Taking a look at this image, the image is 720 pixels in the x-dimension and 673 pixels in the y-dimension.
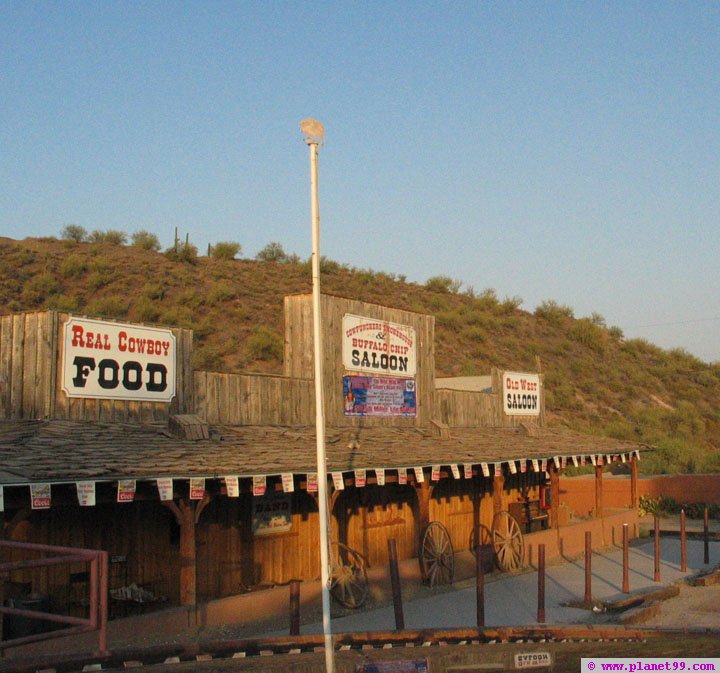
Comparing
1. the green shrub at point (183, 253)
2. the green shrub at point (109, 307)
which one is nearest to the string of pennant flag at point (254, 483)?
the green shrub at point (109, 307)

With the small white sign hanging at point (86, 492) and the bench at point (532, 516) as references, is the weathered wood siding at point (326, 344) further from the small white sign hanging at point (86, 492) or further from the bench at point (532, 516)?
the bench at point (532, 516)

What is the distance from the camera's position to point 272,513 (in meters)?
16.0

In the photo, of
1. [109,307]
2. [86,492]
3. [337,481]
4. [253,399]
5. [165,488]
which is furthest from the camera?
[109,307]

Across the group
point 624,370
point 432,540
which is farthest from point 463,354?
point 432,540

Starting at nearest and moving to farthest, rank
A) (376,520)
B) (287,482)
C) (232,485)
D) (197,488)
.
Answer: (197,488)
(232,485)
(287,482)
(376,520)

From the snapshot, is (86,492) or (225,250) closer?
(86,492)

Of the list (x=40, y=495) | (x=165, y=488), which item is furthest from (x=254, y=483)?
(x=40, y=495)

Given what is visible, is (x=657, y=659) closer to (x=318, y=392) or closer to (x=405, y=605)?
(x=318, y=392)

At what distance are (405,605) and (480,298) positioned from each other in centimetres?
5677

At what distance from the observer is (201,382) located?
14961 mm

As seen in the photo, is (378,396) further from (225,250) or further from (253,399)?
(225,250)

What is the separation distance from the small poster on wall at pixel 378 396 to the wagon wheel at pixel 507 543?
2.98 metres

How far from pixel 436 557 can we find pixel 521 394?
9.06 m

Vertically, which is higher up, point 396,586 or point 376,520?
point 376,520
